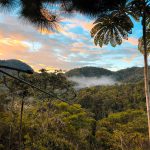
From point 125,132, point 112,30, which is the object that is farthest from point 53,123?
point 112,30

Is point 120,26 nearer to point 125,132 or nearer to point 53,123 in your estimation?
point 53,123

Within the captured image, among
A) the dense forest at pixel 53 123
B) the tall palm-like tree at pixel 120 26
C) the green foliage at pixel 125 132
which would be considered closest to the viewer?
the tall palm-like tree at pixel 120 26

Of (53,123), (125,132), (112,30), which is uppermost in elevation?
(112,30)

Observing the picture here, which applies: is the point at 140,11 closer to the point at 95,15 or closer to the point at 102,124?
the point at 95,15

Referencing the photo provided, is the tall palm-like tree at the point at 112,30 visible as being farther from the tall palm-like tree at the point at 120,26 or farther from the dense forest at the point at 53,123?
the dense forest at the point at 53,123

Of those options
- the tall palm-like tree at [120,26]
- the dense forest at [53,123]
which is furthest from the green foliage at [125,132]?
the tall palm-like tree at [120,26]

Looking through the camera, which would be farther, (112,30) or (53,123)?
(53,123)

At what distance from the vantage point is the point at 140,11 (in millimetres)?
16453

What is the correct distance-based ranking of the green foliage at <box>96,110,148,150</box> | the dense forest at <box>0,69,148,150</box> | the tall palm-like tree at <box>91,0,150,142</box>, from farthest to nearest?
the green foliage at <box>96,110,148,150</box>
the dense forest at <box>0,69,148,150</box>
the tall palm-like tree at <box>91,0,150,142</box>

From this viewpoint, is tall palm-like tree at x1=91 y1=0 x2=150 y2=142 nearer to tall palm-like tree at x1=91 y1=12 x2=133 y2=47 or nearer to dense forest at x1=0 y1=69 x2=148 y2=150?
tall palm-like tree at x1=91 y1=12 x2=133 y2=47

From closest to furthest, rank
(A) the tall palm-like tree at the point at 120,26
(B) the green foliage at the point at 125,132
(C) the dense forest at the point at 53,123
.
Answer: (A) the tall palm-like tree at the point at 120,26
(C) the dense forest at the point at 53,123
(B) the green foliage at the point at 125,132

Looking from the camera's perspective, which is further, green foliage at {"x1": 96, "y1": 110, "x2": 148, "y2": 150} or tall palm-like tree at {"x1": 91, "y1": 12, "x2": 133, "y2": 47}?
green foliage at {"x1": 96, "y1": 110, "x2": 148, "y2": 150}

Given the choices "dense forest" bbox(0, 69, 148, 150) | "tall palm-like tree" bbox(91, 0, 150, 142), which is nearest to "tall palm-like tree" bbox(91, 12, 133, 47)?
"tall palm-like tree" bbox(91, 0, 150, 142)

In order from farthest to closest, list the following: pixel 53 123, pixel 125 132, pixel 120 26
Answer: pixel 125 132 < pixel 53 123 < pixel 120 26
